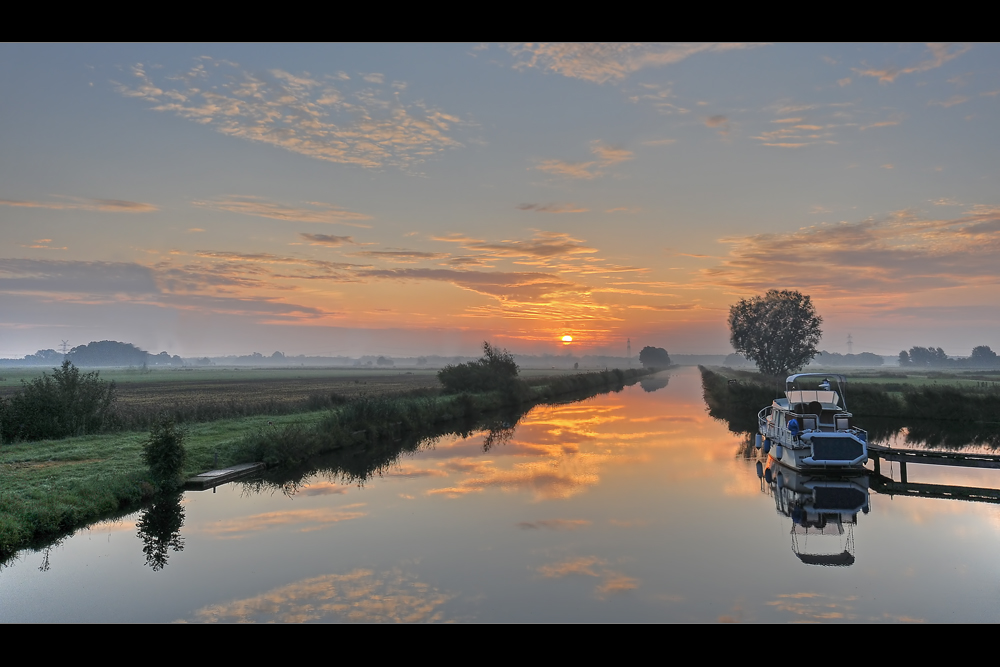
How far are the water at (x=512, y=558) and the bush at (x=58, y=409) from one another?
438 inches

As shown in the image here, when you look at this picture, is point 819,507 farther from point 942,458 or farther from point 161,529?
point 161,529

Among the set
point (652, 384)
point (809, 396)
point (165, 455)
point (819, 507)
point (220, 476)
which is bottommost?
point (819, 507)

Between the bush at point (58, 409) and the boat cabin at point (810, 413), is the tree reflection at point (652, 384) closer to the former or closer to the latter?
the boat cabin at point (810, 413)

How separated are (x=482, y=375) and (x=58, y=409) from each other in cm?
3417

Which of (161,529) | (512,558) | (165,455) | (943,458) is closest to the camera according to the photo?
(512,558)

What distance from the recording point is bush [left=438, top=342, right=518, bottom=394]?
5422 centimetres

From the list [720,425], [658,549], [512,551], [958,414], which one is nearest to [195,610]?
[512,551]

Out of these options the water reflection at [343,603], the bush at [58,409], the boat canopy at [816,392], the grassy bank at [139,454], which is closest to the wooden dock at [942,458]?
the boat canopy at [816,392]

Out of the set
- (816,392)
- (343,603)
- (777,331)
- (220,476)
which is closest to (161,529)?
(220,476)

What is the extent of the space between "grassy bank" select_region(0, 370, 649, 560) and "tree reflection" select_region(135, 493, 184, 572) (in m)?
0.68

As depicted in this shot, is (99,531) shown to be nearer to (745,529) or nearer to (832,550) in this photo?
(745,529)

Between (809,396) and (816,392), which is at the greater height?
(816,392)

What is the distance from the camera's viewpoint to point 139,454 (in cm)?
2089
